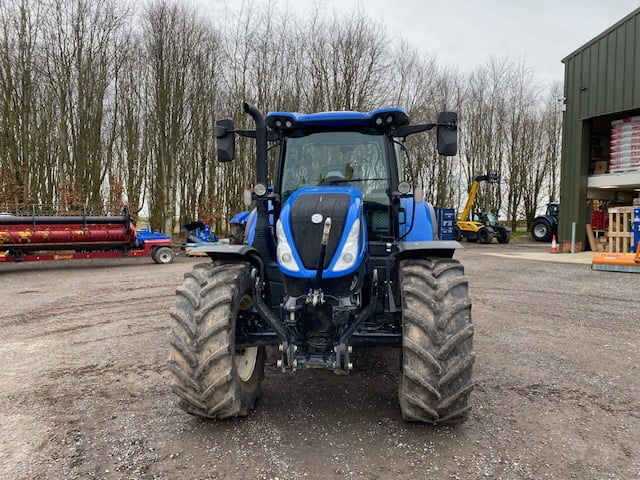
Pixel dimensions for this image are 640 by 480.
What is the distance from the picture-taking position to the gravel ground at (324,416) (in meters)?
2.71

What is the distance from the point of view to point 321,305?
3.16 metres

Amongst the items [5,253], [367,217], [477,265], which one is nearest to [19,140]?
[5,253]

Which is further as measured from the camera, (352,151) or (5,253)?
(5,253)

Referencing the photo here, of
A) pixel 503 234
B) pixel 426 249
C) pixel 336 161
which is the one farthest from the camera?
pixel 503 234

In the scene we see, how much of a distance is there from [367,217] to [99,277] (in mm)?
9109

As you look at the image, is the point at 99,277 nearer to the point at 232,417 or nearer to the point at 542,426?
the point at 232,417

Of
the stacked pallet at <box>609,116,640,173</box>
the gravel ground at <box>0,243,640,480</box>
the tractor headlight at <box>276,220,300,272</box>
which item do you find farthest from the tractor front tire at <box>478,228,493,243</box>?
the tractor headlight at <box>276,220,300,272</box>

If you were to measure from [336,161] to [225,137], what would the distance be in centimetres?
98

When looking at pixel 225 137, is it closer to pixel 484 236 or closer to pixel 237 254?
pixel 237 254

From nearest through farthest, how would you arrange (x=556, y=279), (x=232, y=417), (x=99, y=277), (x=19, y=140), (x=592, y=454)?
(x=592, y=454)
(x=232, y=417)
(x=556, y=279)
(x=99, y=277)
(x=19, y=140)

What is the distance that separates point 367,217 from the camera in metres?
3.94

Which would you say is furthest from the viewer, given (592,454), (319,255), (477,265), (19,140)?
(19,140)

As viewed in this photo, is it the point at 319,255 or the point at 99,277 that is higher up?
the point at 319,255

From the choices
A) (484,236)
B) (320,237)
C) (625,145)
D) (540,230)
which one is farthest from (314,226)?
(540,230)
